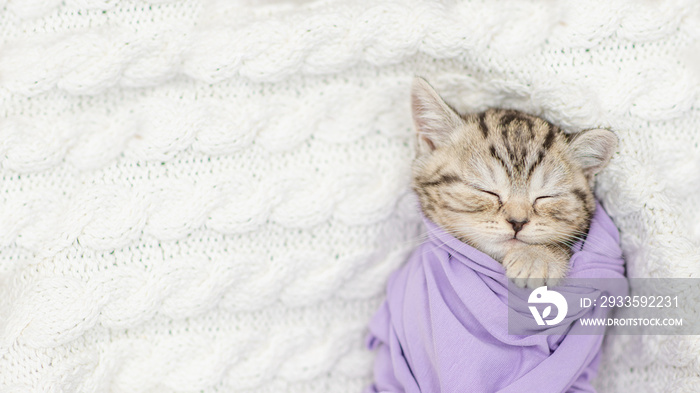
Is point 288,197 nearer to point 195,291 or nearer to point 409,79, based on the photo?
point 195,291

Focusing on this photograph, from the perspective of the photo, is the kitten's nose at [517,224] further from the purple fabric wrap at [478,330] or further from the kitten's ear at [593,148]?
the kitten's ear at [593,148]

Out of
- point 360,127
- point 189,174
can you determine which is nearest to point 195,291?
point 189,174

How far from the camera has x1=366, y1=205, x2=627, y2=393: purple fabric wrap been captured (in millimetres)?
1404

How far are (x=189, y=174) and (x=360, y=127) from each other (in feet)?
1.75

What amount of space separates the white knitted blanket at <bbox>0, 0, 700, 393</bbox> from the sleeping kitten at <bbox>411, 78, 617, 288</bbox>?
0.35ft

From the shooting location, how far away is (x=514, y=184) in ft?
4.68

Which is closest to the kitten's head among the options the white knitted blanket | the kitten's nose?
the kitten's nose

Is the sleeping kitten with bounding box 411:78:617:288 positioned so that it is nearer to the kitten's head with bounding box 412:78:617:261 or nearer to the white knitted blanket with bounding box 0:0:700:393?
the kitten's head with bounding box 412:78:617:261

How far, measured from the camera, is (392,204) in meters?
1.65

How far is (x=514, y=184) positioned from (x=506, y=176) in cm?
3

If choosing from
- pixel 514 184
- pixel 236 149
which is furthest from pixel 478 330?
pixel 236 149

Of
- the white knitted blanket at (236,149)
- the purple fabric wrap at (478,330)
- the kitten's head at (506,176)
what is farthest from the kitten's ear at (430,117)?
the purple fabric wrap at (478,330)

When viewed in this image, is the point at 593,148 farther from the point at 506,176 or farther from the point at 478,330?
the point at 478,330

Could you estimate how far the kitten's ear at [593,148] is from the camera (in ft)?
4.72
